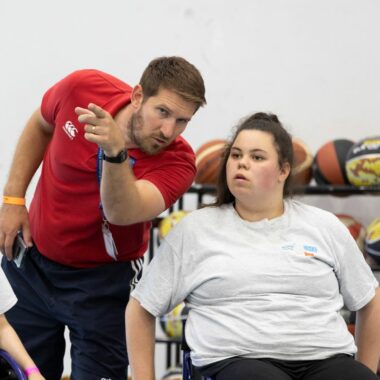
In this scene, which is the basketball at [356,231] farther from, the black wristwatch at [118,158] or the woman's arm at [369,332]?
the black wristwatch at [118,158]

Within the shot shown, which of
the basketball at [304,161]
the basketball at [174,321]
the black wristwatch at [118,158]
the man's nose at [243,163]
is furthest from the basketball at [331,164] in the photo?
the black wristwatch at [118,158]

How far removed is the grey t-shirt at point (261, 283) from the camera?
1.93 metres

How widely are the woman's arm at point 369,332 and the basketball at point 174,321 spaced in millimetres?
1485

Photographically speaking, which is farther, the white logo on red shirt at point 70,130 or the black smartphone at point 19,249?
the black smartphone at point 19,249

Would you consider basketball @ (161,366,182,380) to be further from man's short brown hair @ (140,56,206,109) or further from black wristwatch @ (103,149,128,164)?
black wristwatch @ (103,149,128,164)

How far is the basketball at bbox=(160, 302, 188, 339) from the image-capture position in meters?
3.60

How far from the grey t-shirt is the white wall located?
2163 mm

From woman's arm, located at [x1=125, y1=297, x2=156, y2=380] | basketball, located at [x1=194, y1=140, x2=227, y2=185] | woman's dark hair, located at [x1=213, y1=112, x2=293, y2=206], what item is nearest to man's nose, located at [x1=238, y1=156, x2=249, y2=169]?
woman's dark hair, located at [x1=213, y1=112, x2=293, y2=206]

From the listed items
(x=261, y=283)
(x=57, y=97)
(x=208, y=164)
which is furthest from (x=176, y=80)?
(x=208, y=164)

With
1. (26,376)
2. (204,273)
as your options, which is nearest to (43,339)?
(26,376)

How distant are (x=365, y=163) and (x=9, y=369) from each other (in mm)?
2219

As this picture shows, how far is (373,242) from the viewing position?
3.58 meters

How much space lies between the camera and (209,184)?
371cm

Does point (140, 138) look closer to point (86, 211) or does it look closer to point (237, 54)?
point (86, 211)
